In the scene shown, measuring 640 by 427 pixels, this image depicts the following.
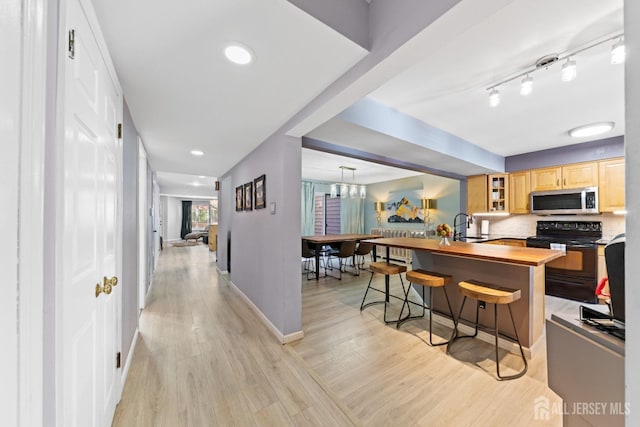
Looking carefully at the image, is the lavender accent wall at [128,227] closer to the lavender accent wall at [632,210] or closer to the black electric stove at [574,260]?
the lavender accent wall at [632,210]

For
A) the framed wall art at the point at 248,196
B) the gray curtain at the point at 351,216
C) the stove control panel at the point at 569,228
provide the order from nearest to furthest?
the framed wall art at the point at 248,196, the stove control panel at the point at 569,228, the gray curtain at the point at 351,216

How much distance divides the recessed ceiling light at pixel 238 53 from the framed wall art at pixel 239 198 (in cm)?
250

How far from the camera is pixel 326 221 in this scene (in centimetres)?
804

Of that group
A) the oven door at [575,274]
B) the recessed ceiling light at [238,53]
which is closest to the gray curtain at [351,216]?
the oven door at [575,274]

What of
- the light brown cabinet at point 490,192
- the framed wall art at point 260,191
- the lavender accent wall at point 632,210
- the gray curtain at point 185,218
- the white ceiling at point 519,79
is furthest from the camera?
the gray curtain at point 185,218

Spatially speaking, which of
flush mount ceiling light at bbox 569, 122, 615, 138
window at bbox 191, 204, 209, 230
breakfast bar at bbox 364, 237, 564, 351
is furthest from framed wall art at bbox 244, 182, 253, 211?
window at bbox 191, 204, 209, 230

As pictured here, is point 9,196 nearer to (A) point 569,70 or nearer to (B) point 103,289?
(B) point 103,289

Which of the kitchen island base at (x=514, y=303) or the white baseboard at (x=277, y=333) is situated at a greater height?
the kitchen island base at (x=514, y=303)

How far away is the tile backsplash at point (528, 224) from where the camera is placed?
3.58 meters

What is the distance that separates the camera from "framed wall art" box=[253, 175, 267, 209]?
111 inches

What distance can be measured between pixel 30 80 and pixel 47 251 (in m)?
0.51

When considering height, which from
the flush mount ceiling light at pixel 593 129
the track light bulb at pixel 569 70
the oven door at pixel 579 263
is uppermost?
the flush mount ceiling light at pixel 593 129

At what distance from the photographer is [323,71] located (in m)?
1.49

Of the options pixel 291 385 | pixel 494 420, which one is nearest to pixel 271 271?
pixel 291 385
